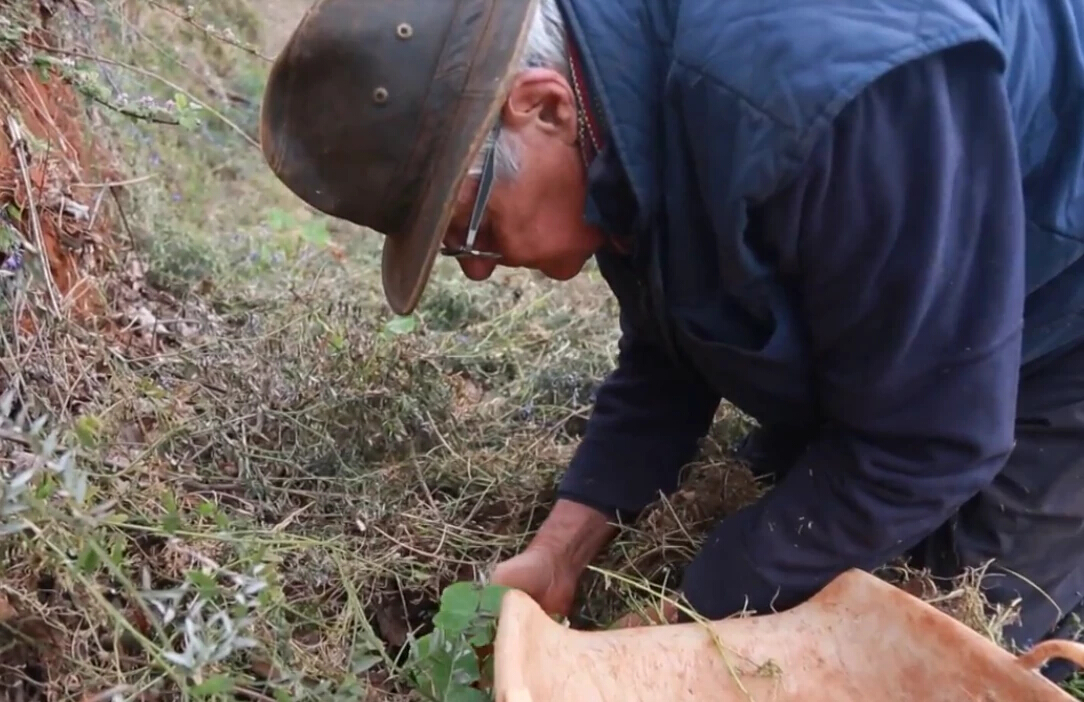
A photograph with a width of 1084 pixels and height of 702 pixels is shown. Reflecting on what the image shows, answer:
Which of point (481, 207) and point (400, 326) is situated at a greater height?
point (481, 207)

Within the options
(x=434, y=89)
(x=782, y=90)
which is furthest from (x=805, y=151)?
(x=434, y=89)

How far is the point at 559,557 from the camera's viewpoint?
181 cm

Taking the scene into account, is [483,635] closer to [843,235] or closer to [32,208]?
[843,235]

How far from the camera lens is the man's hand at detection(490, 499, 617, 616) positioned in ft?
5.75

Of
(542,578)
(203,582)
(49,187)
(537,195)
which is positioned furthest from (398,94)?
(49,187)

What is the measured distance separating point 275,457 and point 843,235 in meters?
1.06

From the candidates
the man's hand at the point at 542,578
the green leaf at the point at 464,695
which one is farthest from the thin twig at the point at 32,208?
the green leaf at the point at 464,695

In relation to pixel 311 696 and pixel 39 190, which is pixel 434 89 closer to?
pixel 311 696

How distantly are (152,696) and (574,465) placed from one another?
82cm

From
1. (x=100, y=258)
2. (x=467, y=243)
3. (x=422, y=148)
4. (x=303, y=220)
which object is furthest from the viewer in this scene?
(x=303, y=220)

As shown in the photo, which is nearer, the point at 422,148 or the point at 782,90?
the point at 782,90

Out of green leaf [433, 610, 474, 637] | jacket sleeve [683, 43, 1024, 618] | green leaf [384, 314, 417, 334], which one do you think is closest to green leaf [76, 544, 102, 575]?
green leaf [433, 610, 474, 637]

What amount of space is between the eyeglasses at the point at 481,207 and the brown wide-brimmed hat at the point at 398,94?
0.20 ft

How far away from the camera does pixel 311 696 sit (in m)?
1.33
